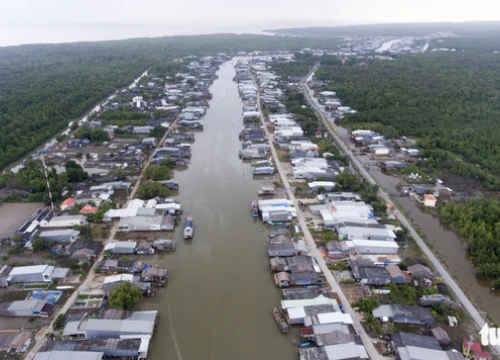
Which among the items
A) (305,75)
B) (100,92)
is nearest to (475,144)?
(305,75)

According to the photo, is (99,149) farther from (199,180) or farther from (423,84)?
(423,84)

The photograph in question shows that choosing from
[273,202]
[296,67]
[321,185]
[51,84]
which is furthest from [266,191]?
[296,67]

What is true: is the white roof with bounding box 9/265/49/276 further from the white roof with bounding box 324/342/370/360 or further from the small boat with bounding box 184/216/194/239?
the white roof with bounding box 324/342/370/360

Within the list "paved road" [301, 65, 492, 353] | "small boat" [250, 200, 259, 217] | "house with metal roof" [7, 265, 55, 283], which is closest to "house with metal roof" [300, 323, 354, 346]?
"paved road" [301, 65, 492, 353]

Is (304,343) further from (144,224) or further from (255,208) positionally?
(144,224)

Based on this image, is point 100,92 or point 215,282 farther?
point 100,92

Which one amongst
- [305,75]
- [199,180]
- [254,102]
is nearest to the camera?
[199,180]
